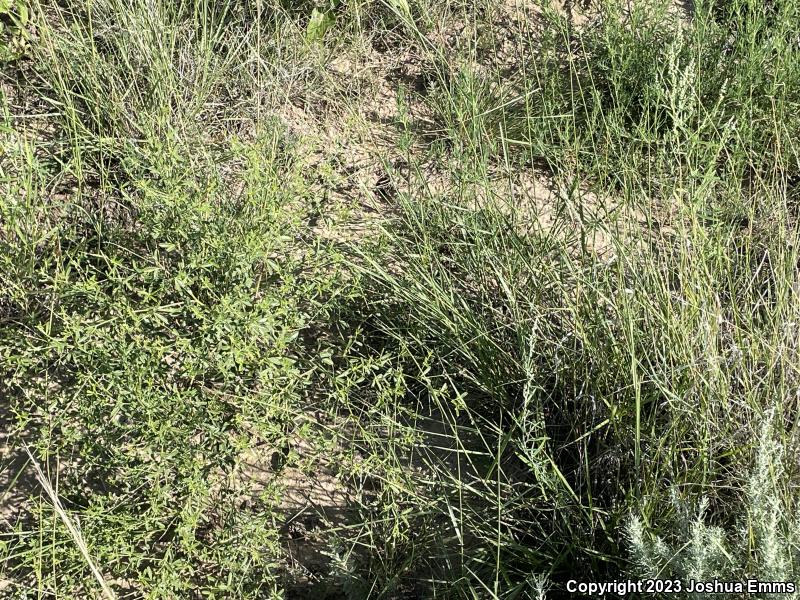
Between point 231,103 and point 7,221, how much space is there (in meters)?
1.19

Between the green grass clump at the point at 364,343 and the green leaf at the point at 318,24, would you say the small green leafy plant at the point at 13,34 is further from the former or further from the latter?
the green leaf at the point at 318,24

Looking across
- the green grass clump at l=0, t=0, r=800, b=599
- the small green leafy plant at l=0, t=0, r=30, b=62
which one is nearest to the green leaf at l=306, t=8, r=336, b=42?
the green grass clump at l=0, t=0, r=800, b=599

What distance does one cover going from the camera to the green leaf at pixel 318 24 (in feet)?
11.9

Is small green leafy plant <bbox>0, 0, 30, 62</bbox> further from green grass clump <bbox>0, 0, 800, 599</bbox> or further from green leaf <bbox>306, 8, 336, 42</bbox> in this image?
green leaf <bbox>306, 8, 336, 42</bbox>

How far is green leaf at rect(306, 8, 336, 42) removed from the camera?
11.9ft

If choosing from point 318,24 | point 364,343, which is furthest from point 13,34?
point 364,343

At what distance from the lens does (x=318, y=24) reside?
3654 mm

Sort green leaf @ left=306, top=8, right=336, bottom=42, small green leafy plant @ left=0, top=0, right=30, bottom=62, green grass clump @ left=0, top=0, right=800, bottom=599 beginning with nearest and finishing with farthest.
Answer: green grass clump @ left=0, top=0, right=800, bottom=599 → small green leafy plant @ left=0, top=0, right=30, bottom=62 → green leaf @ left=306, top=8, right=336, bottom=42

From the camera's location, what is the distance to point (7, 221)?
2.68 m

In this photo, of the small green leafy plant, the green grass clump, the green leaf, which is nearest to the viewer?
the green grass clump

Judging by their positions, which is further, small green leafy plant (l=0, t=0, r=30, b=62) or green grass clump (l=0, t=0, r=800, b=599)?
small green leafy plant (l=0, t=0, r=30, b=62)

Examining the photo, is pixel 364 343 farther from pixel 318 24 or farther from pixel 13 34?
pixel 13 34

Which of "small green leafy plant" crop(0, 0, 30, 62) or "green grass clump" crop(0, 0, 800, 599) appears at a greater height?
"small green leafy plant" crop(0, 0, 30, 62)

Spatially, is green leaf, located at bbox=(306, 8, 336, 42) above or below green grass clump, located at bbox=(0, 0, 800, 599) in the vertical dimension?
above
